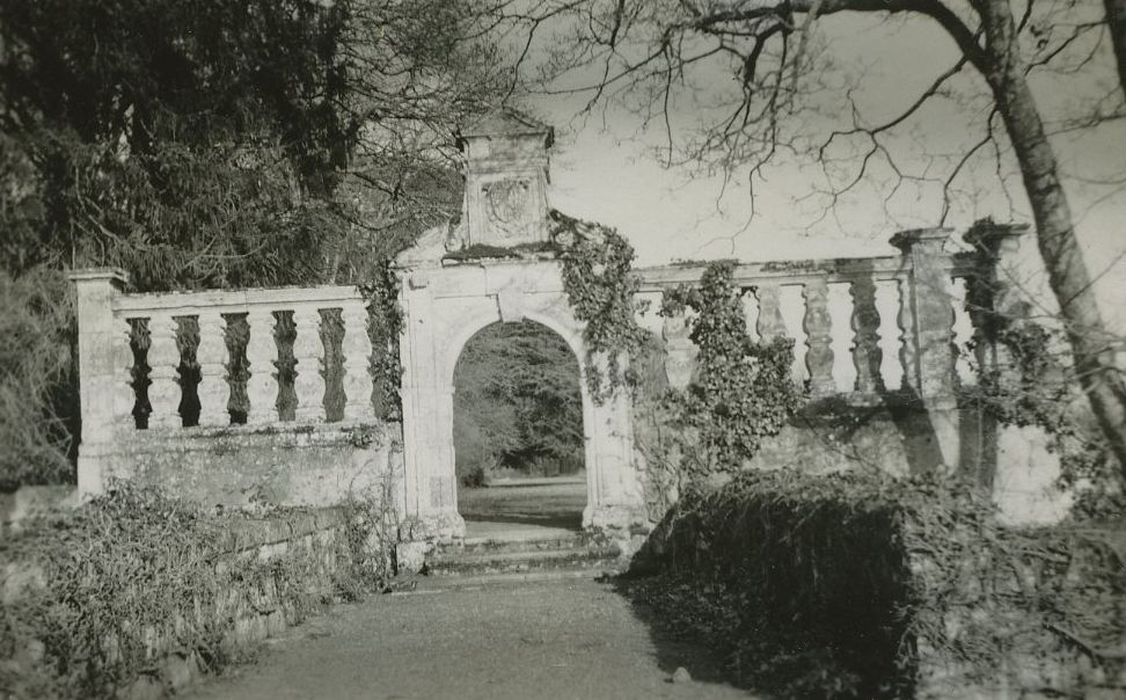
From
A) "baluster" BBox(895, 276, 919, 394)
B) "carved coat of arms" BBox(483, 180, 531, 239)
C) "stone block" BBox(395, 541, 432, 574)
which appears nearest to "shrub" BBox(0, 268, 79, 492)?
"stone block" BBox(395, 541, 432, 574)

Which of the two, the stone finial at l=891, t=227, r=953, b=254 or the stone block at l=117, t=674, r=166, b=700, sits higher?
the stone finial at l=891, t=227, r=953, b=254

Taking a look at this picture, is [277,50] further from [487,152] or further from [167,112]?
[487,152]

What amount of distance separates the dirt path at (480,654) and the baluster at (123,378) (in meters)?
3.56

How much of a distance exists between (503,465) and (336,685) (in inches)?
1173

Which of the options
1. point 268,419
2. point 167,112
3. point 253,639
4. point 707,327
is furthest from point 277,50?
point 253,639

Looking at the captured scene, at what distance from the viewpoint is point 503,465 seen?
1409 inches

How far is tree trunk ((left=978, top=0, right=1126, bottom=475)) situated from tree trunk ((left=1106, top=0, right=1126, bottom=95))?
6 centimetres

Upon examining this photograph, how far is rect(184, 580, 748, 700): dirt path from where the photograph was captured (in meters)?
5.84

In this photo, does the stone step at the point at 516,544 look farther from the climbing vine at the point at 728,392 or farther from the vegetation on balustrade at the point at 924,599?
the vegetation on balustrade at the point at 924,599

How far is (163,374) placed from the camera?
10.3 meters

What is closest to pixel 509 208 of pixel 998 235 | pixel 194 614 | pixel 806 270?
pixel 806 270

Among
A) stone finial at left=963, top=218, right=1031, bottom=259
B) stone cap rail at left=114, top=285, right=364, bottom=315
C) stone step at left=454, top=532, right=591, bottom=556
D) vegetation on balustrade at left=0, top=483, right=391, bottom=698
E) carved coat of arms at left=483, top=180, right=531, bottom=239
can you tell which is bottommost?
stone step at left=454, top=532, right=591, bottom=556

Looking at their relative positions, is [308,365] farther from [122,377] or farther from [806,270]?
[806,270]

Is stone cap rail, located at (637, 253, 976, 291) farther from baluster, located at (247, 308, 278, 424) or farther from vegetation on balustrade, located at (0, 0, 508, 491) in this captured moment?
baluster, located at (247, 308, 278, 424)
